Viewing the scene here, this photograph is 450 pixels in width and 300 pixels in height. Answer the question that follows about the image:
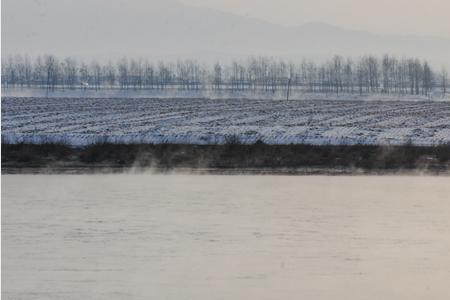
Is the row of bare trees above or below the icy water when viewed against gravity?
above

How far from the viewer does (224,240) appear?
10453 mm

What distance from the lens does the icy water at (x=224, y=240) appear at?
833cm

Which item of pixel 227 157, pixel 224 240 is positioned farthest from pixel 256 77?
pixel 224 240

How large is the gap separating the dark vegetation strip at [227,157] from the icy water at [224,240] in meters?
3.00

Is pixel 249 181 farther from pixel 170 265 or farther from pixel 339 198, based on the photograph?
pixel 170 265

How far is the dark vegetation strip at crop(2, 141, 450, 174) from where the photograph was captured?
61.7 ft

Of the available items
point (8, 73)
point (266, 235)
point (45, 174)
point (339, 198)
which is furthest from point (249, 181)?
point (8, 73)

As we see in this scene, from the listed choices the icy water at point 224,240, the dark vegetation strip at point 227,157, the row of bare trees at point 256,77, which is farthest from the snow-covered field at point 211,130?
the row of bare trees at point 256,77

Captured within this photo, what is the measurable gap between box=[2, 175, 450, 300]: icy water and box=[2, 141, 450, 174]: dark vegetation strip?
9.83ft

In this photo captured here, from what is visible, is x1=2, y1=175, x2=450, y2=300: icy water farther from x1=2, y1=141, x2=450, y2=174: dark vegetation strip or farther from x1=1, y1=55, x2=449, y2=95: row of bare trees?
x1=1, y1=55, x2=449, y2=95: row of bare trees

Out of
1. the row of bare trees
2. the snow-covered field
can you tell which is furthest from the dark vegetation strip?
the row of bare trees

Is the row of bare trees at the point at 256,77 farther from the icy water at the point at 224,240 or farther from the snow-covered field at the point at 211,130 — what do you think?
the icy water at the point at 224,240

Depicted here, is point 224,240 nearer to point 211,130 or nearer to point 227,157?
point 227,157

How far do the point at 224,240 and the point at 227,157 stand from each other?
9.48m
